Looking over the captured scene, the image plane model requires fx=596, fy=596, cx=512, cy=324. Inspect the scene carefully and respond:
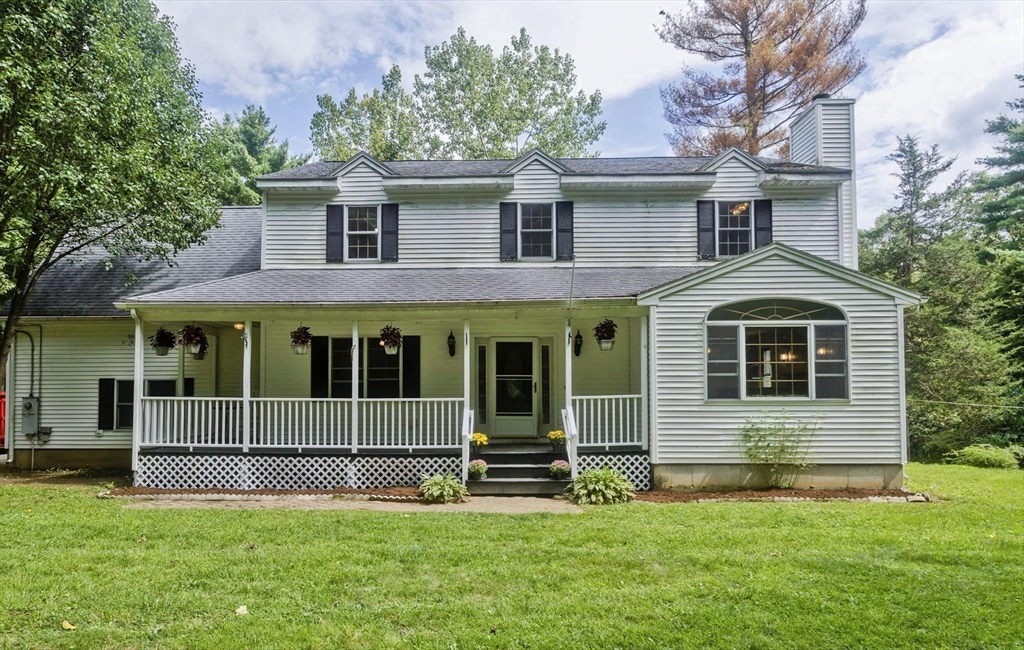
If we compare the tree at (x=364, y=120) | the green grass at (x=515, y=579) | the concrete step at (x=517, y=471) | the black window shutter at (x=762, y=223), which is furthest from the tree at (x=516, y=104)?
the green grass at (x=515, y=579)

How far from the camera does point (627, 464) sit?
9.71 meters

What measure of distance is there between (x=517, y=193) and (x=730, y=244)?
457cm

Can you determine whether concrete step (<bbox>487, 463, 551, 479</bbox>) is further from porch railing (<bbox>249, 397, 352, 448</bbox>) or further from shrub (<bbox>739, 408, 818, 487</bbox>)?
shrub (<bbox>739, 408, 818, 487</bbox>)

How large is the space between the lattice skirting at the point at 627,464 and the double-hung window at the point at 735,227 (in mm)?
5031

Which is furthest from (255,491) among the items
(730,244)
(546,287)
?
(730,244)

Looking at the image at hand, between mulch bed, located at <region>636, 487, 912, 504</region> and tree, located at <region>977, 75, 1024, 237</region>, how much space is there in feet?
58.8

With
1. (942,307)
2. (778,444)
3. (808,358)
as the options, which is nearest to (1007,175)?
(942,307)

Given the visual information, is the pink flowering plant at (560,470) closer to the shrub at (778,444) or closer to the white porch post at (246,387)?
the shrub at (778,444)

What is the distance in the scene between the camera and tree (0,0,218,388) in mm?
9570

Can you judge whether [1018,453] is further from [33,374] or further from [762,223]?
[33,374]

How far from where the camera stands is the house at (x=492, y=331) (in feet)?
31.0

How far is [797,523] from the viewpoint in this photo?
24.2ft

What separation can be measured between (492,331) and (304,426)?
394 cm

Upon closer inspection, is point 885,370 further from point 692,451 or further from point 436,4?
point 436,4
